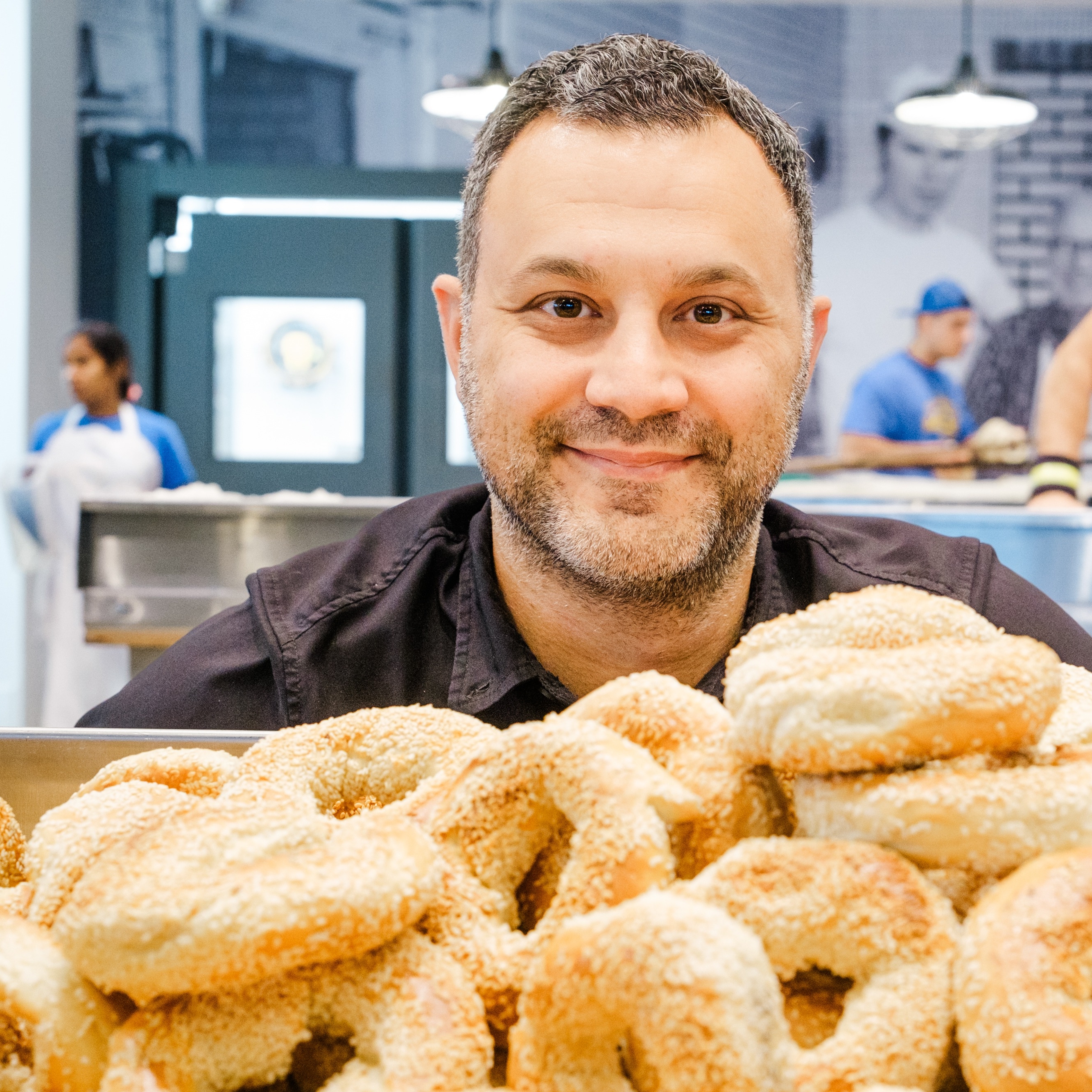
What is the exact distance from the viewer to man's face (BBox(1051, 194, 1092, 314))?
283 inches

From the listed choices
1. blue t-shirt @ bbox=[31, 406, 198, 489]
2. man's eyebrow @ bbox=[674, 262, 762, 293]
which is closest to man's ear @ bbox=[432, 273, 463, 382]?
man's eyebrow @ bbox=[674, 262, 762, 293]

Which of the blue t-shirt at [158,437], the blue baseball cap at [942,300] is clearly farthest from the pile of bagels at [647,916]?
the blue baseball cap at [942,300]

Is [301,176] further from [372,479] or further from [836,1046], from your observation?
[836,1046]

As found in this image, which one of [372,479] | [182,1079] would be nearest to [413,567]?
→ [182,1079]

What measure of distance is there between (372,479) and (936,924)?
5726 millimetres

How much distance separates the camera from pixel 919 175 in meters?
7.25

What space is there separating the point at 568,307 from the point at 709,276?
0.47 ft

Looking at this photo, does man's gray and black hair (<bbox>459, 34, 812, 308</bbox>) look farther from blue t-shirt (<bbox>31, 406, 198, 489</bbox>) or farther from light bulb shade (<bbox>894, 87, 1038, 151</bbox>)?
light bulb shade (<bbox>894, 87, 1038, 151</bbox>)

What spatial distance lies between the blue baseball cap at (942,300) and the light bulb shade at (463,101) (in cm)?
257

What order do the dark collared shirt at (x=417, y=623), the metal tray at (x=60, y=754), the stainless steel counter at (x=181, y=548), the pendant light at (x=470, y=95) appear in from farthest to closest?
the pendant light at (x=470, y=95) < the stainless steel counter at (x=181, y=548) < the dark collared shirt at (x=417, y=623) < the metal tray at (x=60, y=754)

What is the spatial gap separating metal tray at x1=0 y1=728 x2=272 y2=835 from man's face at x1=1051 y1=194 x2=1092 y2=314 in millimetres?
7568

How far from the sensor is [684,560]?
114 cm

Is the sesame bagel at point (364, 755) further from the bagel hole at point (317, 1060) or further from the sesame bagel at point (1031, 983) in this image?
the sesame bagel at point (1031, 983)

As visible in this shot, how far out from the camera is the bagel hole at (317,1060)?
49 centimetres
